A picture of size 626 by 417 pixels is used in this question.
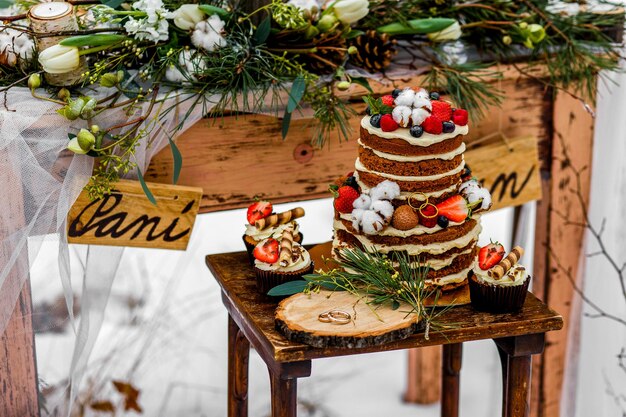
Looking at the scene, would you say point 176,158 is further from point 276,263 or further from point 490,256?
point 490,256

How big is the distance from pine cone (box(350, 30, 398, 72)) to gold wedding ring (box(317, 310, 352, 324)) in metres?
0.49

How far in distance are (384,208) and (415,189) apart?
5cm

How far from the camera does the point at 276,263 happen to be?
3.62 ft

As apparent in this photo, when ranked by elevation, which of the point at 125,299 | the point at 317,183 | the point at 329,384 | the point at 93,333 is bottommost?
the point at 329,384

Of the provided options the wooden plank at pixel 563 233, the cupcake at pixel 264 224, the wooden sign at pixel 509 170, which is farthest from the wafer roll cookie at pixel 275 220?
the wooden plank at pixel 563 233

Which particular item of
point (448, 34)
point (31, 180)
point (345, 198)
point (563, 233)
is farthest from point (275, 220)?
point (563, 233)

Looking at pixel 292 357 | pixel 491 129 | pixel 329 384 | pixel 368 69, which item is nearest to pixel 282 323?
pixel 292 357

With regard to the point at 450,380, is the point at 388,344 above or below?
above

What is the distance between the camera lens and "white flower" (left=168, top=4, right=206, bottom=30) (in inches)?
48.0

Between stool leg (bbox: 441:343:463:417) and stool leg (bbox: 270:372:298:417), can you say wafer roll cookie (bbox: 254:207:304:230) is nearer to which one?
stool leg (bbox: 270:372:298:417)

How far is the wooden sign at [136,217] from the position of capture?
126cm

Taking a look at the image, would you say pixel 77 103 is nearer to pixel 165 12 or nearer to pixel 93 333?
pixel 165 12

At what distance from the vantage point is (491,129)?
1.54 meters

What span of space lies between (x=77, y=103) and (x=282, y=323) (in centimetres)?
40
